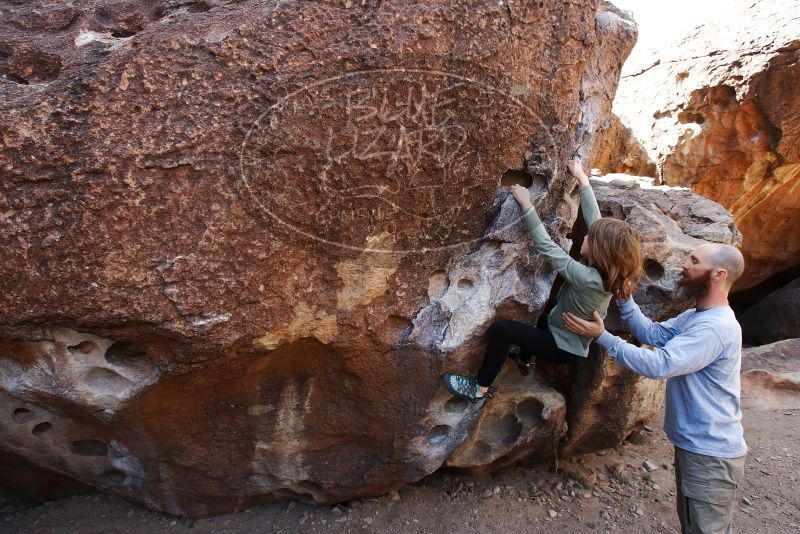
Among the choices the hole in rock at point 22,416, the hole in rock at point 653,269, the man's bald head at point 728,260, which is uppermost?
the man's bald head at point 728,260

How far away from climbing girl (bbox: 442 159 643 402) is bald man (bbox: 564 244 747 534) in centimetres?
19

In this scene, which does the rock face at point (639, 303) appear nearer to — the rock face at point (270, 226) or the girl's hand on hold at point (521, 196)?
the rock face at point (270, 226)

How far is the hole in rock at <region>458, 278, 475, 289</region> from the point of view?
2.21 metres

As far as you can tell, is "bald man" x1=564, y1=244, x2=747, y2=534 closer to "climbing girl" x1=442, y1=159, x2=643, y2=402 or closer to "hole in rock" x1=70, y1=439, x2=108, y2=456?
"climbing girl" x1=442, y1=159, x2=643, y2=402

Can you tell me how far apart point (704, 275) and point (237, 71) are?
1.63 meters

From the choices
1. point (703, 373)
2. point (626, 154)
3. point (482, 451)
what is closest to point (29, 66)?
Result: point (482, 451)

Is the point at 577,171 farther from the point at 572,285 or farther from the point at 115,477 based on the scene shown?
the point at 115,477

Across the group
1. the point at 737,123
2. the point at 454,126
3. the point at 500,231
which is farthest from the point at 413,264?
the point at 737,123

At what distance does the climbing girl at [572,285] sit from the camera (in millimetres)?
1958

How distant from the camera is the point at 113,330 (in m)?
1.88

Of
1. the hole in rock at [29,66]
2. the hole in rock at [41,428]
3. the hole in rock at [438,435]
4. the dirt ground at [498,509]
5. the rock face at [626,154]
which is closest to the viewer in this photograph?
the hole in rock at [29,66]

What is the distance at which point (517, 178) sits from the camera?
2234 millimetres

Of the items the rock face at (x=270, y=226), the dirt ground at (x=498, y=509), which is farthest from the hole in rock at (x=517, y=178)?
the dirt ground at (x=498, y=509)

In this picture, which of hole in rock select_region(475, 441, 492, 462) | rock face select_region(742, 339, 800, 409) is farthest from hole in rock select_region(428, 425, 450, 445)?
rock face select_region(742, 339, 800, 409)
